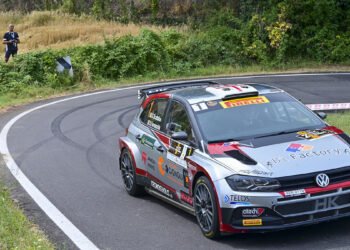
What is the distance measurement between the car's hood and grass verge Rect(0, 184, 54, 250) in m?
2.19

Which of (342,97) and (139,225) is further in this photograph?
(342,97)

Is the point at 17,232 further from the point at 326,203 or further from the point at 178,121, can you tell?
the point at 326,203

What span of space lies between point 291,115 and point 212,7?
2809 centimetres

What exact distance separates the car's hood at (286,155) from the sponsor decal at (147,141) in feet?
5.36

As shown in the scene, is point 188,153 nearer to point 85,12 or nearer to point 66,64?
point 66,64

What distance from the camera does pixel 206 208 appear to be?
8.02 meters

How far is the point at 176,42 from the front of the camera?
3012 centimetres

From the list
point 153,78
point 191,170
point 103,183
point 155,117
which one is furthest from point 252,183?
point 153,78

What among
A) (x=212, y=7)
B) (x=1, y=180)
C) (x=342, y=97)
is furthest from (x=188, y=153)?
(x=212, y=7)

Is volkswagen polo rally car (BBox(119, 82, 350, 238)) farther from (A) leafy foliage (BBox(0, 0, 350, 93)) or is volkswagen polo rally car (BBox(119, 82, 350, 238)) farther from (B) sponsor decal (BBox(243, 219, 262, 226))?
(A) leafy foliage (BBox(0, 0, 350, 93))

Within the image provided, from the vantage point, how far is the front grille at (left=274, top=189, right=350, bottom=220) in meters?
7.39

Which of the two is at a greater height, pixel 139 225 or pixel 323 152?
pixel 323 152

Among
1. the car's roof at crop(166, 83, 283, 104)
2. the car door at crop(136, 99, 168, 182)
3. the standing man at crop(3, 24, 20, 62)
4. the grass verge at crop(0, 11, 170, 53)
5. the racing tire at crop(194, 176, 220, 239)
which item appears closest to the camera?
the racing tire at crop(194, 176, 220, 239)

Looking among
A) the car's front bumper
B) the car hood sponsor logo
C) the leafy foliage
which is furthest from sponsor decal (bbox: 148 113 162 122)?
the leafy foliage
